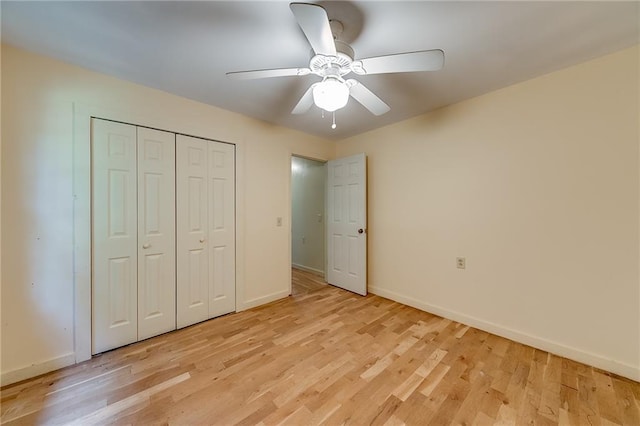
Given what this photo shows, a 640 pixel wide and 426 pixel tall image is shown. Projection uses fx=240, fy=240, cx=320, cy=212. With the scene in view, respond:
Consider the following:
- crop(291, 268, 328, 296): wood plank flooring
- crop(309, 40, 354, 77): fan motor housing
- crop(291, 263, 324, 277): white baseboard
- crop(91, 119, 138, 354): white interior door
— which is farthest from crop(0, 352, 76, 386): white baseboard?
crop(291, 263, 324, 277): white baseboard

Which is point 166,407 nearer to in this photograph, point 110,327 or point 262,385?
point 262,385

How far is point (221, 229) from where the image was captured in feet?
8.53

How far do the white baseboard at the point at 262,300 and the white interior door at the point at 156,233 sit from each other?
0.70m

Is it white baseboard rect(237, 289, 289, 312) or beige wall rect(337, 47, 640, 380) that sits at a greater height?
beige wall rect(337, 47, 640, 380)

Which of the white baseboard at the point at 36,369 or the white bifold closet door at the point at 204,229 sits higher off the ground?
the white bifold closet door at the point at 204,229

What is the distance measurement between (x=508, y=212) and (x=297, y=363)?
2.20 m

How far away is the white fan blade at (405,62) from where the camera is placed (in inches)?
48.6

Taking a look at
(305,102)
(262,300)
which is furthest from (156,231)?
(305,102)

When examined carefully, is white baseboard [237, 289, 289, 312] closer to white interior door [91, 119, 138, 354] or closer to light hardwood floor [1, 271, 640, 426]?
light hardwood floor [1, 271, 640, 426]

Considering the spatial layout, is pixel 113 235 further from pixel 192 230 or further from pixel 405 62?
pixel 405 62

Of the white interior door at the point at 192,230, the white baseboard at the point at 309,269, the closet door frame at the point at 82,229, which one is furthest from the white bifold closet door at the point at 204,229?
the white baseboard at the point at 309,269

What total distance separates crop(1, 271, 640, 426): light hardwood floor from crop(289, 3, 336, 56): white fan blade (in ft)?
6.54

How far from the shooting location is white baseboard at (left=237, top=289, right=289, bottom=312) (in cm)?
275

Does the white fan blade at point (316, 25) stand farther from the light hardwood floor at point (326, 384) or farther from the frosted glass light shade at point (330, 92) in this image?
the light hardwood floor at point (326, 384)
